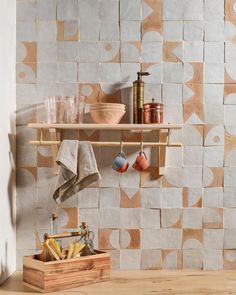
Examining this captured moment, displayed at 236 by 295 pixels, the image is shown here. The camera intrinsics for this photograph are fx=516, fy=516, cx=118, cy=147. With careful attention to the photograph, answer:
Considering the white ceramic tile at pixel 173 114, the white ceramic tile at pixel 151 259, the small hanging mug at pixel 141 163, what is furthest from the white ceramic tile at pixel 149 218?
the white ceramic tile at pixel 173 114

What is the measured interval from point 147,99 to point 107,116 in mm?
247

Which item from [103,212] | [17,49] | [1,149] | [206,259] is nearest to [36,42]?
[17,49]

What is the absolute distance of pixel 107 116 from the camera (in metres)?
2.06

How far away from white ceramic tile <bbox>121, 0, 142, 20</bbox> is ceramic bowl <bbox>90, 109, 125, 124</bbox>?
439 mm

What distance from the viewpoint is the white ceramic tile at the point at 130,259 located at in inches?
87.1

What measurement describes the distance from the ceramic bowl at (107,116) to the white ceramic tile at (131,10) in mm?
439

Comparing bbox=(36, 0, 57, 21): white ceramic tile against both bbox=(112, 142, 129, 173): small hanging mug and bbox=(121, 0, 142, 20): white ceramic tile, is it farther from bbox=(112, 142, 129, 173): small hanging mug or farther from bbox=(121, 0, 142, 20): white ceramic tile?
bbox=(112, 142, 129, 173): small hanging mug

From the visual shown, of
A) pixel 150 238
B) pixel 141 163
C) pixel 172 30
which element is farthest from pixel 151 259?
pixel 172 30

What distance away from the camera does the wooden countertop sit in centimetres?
186

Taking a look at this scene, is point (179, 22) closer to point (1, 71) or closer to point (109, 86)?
point (109, 86)

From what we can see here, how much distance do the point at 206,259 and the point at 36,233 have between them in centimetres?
74

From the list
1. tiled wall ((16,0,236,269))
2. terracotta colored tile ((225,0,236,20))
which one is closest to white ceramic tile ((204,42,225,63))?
tiled wall ((16,0,236,269))

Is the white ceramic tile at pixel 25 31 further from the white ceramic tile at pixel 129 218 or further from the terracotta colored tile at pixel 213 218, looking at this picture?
the terracotta colored tile at pixel 213 218

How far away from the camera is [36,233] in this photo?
220 cm
